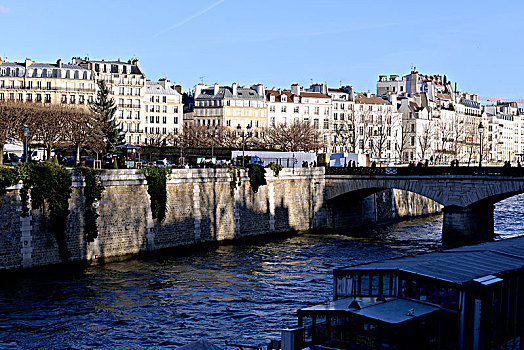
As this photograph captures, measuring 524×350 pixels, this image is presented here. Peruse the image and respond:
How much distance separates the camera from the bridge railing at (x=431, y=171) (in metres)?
52.6

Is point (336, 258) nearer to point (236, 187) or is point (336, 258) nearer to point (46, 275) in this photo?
point (236, 187)

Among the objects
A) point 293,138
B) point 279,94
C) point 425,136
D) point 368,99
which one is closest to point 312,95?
point 279,94

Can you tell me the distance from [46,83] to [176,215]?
56.0 metres

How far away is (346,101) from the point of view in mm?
132250

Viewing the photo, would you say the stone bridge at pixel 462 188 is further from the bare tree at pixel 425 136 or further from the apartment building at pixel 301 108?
the bare tree at pixel 425 136

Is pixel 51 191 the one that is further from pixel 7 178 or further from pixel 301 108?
pixel 301 108

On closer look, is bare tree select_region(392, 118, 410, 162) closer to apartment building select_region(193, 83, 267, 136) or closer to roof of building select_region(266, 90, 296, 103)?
roof of building select_region(266, 90, 296, 103)

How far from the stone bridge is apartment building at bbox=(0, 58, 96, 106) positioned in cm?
5310

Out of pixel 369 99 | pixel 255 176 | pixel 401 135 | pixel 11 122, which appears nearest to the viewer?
pixel 255 176

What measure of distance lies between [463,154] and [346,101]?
43.5 meters

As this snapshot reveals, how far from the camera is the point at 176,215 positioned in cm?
4978

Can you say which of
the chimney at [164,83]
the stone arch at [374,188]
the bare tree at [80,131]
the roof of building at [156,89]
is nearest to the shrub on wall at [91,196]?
the bare tree at [80,131]

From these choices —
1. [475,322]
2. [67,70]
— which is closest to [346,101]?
[67,70]

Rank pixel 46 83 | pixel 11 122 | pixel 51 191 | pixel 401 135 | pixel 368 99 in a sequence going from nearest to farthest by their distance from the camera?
pixel 51 191 → pixel 11 122 → pixel 46 83 → pixel 368 99 → pixel 401 135
